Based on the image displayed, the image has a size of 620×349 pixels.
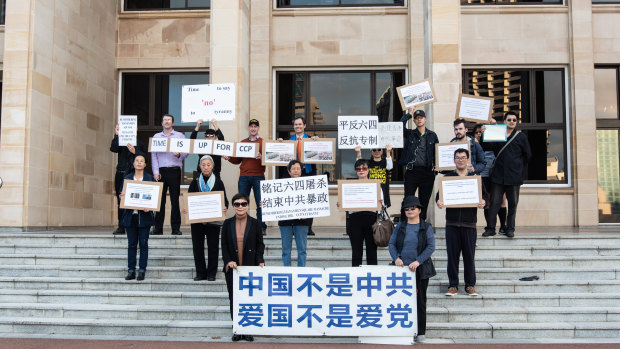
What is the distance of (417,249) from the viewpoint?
699 cm

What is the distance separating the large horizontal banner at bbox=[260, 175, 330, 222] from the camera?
8.10 meters

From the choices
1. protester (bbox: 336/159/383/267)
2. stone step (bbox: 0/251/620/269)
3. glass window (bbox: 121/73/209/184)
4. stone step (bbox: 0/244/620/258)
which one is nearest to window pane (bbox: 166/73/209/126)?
glass window (bbox: 121/73/209/184)

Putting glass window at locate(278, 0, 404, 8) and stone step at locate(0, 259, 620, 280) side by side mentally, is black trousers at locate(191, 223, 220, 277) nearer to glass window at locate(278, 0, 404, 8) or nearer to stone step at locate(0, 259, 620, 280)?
Result: stone step at locate(0, 259, 620, 280)

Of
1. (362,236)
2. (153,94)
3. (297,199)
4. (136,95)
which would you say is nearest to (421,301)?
(362,236)

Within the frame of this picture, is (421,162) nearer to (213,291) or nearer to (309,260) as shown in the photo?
(309,260)

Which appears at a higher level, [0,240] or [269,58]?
[269,58]

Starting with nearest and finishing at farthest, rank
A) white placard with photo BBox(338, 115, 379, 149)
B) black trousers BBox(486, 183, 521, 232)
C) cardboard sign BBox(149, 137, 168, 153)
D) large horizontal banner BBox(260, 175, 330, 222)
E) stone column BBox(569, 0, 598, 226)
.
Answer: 1. large horizontal banner BBox(260, 175, 330, 222)
2. black trousers BBox(486, 183, 521, 232)
3. white placard with photo BBox(338, 115, 379, 149)
4. cardboard sign BBox(149, 137, 168, 153)
5. stone column BBox(569, 0, 598, 226)

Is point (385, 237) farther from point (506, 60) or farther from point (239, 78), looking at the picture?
point (506, 60)

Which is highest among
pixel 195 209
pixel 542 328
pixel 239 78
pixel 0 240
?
pixel 239 78

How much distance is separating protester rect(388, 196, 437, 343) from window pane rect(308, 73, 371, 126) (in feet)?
27.2

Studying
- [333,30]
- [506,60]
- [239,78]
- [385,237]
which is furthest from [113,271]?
[506,60]

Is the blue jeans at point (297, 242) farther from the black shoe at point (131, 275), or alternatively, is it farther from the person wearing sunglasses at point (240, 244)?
the black shoe at point (131, 275)

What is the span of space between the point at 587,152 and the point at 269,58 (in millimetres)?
8817

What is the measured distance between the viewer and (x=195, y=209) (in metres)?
8.10
